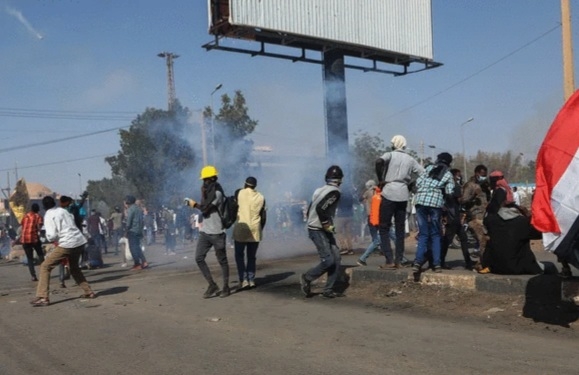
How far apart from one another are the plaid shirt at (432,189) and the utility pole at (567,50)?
237 inches

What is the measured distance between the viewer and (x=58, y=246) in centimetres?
846

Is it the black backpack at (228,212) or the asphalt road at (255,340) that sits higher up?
the black backpack at (228,212)

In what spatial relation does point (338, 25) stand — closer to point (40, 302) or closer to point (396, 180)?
point (396, 180)

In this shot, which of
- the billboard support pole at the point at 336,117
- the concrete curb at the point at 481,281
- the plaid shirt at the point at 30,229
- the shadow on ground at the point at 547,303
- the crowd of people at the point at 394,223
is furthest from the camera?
the billboard support pole at the point at 336,117

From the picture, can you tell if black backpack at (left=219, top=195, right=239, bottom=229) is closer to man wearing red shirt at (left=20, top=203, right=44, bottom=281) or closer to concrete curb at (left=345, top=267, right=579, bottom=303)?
concrete curb at (left=345, top=267, right=579, bottom=303)

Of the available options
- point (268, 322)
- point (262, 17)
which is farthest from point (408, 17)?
point (268, 322)

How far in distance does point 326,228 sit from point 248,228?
→ 163 centimetres

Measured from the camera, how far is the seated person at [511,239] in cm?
675

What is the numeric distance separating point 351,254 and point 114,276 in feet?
17.3

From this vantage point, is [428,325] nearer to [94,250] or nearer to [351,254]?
[351,254]

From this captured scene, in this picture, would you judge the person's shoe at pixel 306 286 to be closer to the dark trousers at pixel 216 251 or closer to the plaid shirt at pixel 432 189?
the dark trousers at pixel 216 251

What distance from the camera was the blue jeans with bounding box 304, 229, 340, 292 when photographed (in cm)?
770

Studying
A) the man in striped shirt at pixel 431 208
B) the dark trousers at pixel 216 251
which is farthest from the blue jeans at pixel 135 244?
the man in striped shirt at pixel 431 208

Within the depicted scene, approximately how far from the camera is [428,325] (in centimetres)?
602
